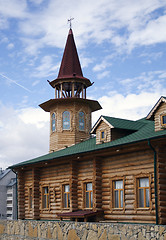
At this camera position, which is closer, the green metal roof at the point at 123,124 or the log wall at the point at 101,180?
the log wall at the point at 101,180

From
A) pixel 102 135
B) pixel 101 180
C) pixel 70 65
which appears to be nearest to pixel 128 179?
pixel 101 180

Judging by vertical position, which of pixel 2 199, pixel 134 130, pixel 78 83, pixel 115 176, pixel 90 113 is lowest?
pixel 2 199

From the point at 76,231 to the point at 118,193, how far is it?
3.83 metres

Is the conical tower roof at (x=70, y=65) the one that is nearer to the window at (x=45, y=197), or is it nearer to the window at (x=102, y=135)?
Result: the window at (x=45, y=197)

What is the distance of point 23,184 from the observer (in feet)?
101

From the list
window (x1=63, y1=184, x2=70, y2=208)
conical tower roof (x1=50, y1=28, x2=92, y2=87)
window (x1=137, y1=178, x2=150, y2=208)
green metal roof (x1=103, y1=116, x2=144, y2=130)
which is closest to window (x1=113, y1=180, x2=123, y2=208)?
window (x1=137, y1=178, x2=150, y2=208)

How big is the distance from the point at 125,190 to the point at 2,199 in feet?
172

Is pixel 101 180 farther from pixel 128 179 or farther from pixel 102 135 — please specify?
pixel 102 135

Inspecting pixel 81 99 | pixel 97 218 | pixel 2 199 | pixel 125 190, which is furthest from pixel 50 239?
pixel 2 199

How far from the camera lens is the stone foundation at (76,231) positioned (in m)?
15.3

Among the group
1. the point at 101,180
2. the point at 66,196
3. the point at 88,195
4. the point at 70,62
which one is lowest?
the point at 66,196

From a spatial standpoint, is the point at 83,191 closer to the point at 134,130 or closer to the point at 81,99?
the point at 134,130

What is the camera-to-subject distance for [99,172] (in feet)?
74.4

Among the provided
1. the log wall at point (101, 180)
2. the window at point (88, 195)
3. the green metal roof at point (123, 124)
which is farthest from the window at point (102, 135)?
the window at point (88, 195)
